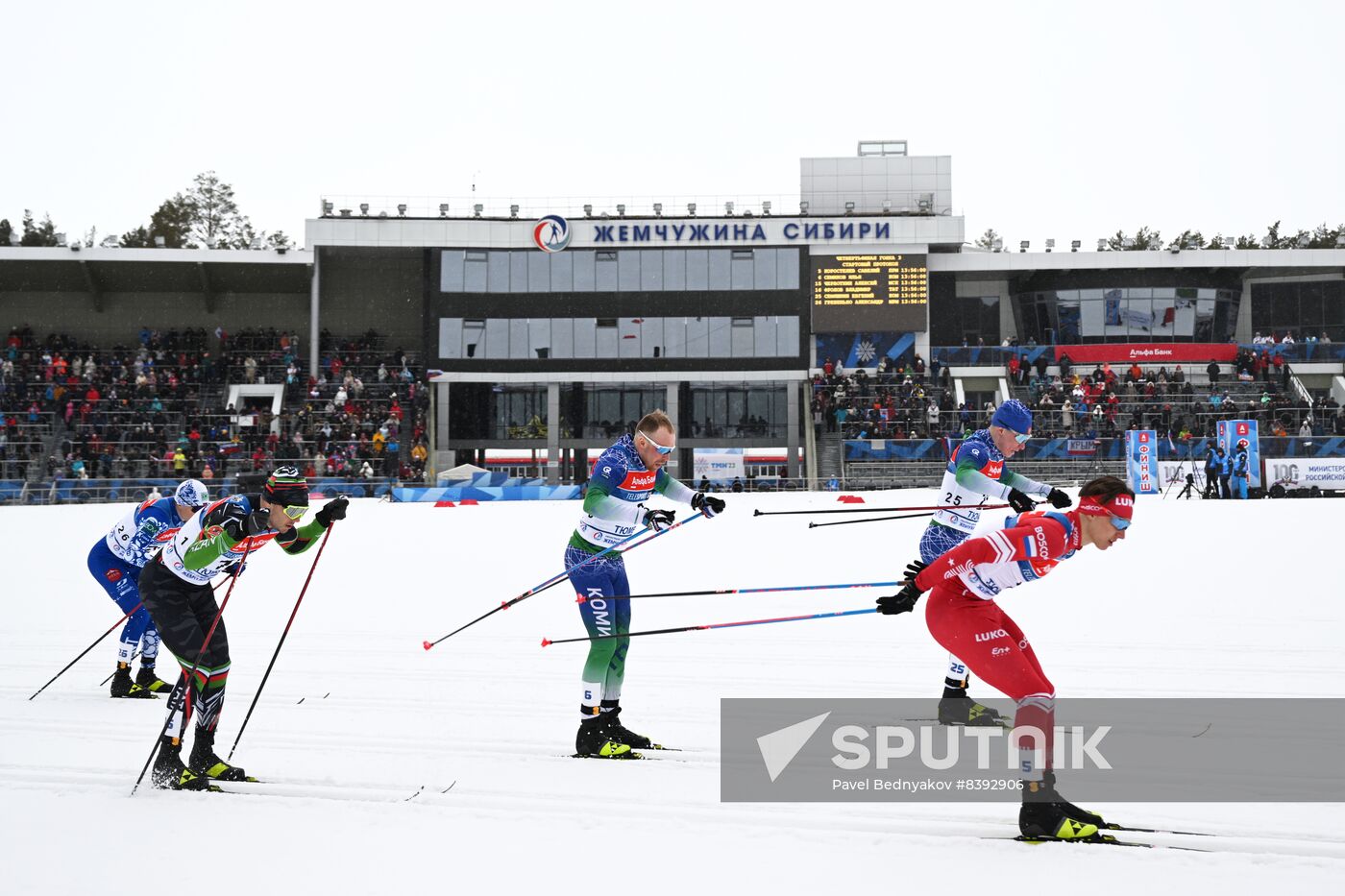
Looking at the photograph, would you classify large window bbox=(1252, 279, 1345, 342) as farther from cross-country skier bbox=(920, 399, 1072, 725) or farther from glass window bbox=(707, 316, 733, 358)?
cross-country skier bbox=(920, 399, 1072, 725)

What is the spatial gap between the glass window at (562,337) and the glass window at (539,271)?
4.75ft

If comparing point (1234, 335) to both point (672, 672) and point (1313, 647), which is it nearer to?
point (1313, 647)

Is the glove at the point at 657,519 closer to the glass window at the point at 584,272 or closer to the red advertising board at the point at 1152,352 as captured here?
the glass window at the point at 584,272

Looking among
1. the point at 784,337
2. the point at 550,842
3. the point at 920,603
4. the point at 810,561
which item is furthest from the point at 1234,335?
the point at 550,842

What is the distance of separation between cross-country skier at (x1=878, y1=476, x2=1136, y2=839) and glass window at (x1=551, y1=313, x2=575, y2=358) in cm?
3810

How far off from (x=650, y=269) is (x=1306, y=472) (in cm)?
2413

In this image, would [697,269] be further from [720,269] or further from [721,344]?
[721,344]

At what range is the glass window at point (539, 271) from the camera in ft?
140

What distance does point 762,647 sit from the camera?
937cm

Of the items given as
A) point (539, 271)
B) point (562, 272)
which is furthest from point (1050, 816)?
point (539, 271)

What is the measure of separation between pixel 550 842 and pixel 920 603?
7.11 metres

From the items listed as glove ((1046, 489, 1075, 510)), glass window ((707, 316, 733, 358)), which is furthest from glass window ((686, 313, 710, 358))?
glove ((1046, 489, 1075, 510))

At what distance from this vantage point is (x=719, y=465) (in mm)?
40406

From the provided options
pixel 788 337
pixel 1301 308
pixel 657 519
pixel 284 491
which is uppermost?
pixel 1301 308
